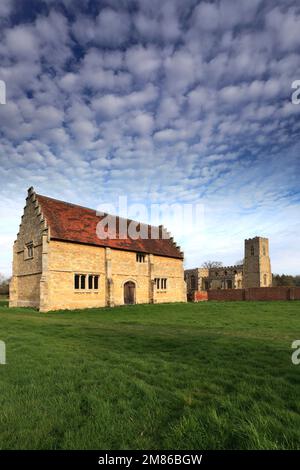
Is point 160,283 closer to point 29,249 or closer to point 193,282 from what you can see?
point 29,249

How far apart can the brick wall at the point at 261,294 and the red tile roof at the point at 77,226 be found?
1146 centimetres

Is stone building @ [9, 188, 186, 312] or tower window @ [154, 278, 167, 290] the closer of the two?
stone building @ [9, 188, 186, 312]

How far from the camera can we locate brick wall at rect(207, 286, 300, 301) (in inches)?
1358

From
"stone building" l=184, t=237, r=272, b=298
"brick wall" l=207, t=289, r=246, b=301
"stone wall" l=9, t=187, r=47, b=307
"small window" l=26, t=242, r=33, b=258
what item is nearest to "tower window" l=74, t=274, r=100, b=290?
"stone wall" l=9, t=187, r=47, b=307

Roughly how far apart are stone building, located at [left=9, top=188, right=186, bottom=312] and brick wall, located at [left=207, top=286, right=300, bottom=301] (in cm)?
988

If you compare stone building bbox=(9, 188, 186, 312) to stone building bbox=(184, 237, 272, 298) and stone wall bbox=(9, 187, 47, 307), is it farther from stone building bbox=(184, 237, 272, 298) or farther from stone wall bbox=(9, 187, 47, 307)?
stone building bbox=(184, 237, 272, 298)

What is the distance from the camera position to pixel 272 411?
4.18m

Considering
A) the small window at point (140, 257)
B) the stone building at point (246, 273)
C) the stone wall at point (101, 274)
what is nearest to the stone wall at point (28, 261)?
the stone wall at point (101, 274)

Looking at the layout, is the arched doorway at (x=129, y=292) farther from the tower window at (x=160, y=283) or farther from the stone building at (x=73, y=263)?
the tower window at (x=160, y=283)

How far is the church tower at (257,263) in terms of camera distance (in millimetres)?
65438

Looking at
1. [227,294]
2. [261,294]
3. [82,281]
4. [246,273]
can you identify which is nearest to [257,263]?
[246,273]

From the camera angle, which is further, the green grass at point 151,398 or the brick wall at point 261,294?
the brick wall at point 261,294

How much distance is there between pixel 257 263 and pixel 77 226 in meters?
48.9
